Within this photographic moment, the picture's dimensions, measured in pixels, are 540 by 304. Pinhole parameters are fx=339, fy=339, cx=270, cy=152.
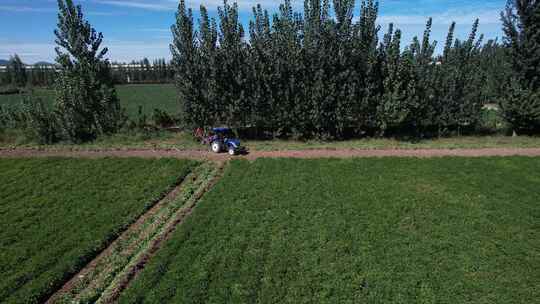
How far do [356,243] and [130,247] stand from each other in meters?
4.78

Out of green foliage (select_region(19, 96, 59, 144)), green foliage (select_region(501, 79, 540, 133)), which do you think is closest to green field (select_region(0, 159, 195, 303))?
green foliage (select_region(19, 96, 59, 144))

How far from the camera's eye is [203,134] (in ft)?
52.5

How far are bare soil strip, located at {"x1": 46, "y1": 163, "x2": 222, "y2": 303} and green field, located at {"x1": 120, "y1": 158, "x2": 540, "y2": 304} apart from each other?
1.63 ft

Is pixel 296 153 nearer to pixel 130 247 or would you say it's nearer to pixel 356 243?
pixel 356 243

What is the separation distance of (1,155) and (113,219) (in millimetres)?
10020

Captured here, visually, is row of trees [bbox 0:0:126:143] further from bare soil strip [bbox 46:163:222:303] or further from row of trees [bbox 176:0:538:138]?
bare soil strip [bbox 46:163:222:303]

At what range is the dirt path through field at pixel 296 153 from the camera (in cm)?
1355

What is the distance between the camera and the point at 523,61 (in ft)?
49.6

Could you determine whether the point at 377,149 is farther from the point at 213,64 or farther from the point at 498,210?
the point at 213,64

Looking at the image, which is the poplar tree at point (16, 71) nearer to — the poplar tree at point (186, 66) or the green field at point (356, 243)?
the poplar tree at point (186, 66)

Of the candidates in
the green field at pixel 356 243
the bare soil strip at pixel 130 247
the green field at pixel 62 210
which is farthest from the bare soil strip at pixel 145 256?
the green field at pixel 62 210

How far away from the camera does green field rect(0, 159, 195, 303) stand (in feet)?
20.6

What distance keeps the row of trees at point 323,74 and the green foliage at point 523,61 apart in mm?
364

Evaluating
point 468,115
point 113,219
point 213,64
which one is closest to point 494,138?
point 468,115
